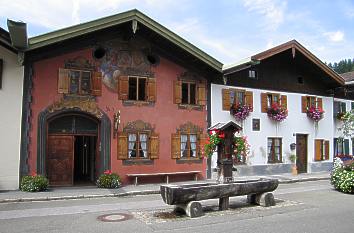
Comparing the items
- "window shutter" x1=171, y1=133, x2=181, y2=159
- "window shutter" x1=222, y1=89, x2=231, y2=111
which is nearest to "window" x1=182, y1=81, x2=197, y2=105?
"window shutter" x1=222, y1=89, x2=231, y2=111

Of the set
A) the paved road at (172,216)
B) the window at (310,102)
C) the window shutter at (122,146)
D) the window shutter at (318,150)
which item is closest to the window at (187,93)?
the window shutter at (122,146)

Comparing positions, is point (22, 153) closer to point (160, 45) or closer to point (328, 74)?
point (160, 45)

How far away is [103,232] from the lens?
8055mm

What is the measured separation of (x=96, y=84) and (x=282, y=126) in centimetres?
1078

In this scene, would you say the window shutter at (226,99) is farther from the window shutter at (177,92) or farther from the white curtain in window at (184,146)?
the white curtain in window at (184,146)

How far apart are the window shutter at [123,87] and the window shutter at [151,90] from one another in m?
1.02

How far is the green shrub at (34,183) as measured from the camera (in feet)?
44.5

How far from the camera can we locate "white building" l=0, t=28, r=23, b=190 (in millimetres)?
14008

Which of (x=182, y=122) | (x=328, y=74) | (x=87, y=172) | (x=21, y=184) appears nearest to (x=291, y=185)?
(x=182, y=122)

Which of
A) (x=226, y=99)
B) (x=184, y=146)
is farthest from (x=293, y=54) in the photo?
(x=184, y=146)

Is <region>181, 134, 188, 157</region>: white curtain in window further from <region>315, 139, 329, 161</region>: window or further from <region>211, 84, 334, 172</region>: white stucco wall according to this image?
<region>315, 139, 329, 161</region>: window

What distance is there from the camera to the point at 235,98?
Result: 19.1 m

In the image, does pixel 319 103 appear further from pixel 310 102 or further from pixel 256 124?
pixel 256 124

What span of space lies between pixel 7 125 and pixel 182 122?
Answer: 24.9ft
